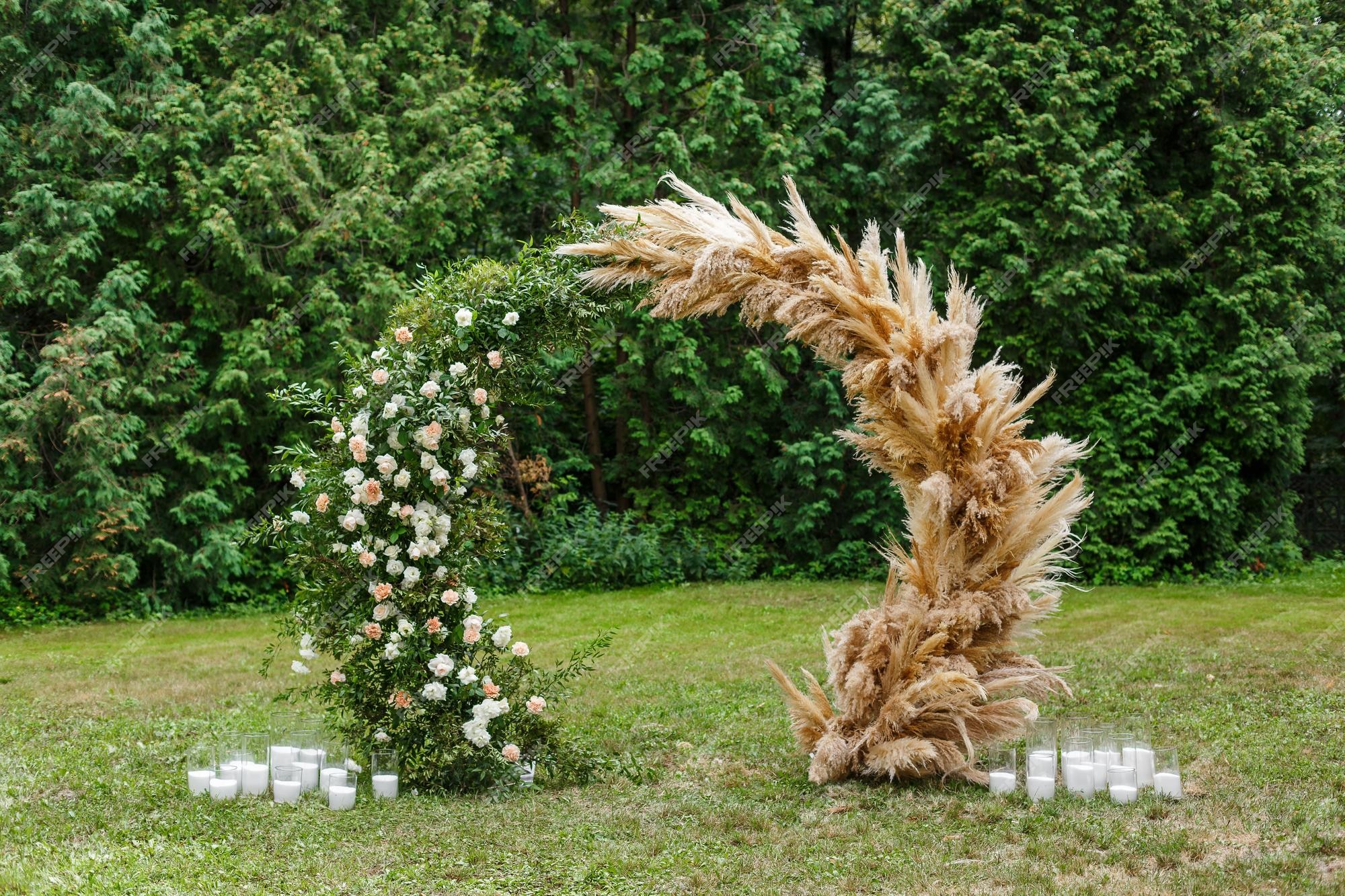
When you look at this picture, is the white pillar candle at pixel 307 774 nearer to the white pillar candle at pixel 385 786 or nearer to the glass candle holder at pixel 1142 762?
the white pillar candle at pixel 385 786

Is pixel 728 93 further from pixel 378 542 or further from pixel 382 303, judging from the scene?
pixel 378 542

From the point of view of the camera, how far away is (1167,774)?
17.9 ft

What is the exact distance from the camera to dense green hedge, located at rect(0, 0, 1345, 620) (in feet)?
40.2

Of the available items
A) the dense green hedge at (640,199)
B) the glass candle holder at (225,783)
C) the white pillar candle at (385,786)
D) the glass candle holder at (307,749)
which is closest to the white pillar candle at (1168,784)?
the white pillar candle at (385,786)

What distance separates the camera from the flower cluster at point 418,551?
229 inches

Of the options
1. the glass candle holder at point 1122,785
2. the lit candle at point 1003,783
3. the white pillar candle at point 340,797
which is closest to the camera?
the glass candle holder at point 1122,785

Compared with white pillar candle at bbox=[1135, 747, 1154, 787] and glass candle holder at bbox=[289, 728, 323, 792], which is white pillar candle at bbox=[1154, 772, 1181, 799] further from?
glass candle holder at bbox=[289, 728, 323, 792]

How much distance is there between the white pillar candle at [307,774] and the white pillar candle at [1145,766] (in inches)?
155

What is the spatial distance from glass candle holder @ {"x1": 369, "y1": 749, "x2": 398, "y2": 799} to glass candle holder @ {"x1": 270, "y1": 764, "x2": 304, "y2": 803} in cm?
35

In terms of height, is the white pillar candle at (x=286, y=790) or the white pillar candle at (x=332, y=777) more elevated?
the white pillar candle at (x=332, y=777)

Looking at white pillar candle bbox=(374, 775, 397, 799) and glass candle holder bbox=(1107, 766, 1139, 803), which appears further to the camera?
white pillar candle bbox=(374, 775, 397, 799)

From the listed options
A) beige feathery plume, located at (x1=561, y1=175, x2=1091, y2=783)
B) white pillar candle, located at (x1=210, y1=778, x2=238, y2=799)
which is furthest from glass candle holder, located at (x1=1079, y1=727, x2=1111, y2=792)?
white pillar candle, located at (x1=210, y1=778, x2=238, y2=799)

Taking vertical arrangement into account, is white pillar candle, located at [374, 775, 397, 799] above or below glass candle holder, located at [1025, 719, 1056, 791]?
below

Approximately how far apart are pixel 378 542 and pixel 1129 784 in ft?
12.4
